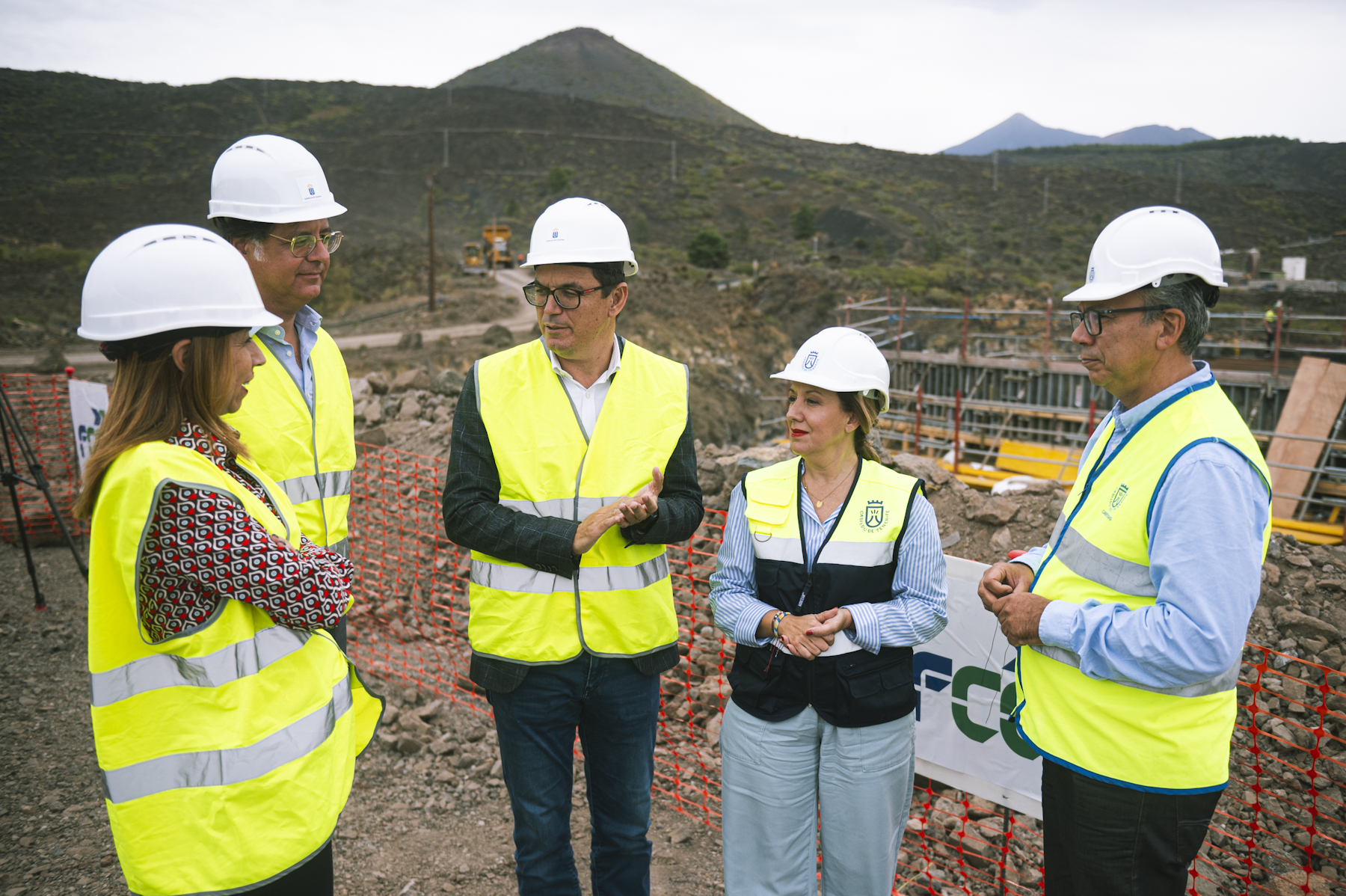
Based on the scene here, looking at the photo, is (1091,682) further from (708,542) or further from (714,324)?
(714,324)

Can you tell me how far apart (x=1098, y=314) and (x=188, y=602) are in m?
2.19

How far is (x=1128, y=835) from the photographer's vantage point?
199 cm

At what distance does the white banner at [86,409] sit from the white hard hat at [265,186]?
5875 mm

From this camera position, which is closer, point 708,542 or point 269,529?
point 269,529

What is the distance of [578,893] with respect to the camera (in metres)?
2.55

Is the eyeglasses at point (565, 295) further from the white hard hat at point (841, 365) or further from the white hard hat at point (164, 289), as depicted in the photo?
the white hard hat at point (164, 289)

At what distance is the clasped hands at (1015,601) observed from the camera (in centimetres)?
210

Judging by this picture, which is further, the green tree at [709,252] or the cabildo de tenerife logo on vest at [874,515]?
the green tree at [709,252]

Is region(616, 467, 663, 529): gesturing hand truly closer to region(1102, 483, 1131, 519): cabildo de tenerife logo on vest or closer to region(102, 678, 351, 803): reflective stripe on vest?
region(102, 678, 351, 803): reflective stripe on vest

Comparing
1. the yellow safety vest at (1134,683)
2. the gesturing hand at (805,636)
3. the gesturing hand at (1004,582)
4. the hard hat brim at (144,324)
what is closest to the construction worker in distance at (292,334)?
the hard hat brim at (144,324)

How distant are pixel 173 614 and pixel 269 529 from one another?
256mm

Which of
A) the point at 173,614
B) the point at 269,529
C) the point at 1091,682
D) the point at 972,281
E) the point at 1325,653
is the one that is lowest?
the point at 1325,653

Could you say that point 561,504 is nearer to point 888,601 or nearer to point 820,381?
point 820,381

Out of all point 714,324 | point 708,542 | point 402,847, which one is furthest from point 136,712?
point 714,324
